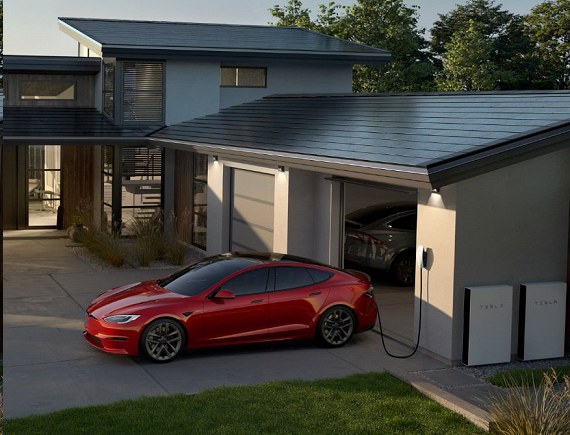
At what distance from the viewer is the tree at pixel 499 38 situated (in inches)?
2232

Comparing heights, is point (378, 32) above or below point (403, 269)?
above

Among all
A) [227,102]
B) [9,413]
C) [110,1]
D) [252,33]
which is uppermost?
[110,1]

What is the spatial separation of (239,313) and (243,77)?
51.6 ft

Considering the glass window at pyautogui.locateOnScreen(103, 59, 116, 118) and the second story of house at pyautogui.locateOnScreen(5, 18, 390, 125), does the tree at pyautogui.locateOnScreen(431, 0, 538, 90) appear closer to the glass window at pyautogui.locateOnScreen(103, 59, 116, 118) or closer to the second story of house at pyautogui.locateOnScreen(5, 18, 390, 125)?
the second story of house at pyautogui.locateOnScreen(5, 18, 390, 125)

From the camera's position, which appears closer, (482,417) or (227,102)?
(482,417)

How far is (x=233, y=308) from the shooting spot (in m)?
12.2

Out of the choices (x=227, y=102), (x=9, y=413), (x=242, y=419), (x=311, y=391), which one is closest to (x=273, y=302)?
(x=311, y=391)

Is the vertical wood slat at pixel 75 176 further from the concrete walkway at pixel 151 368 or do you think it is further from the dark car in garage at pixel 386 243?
the dark car in garage at pixel 386 243

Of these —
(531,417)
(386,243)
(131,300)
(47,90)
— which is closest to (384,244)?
(386,243)

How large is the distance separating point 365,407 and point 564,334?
14.7 ft

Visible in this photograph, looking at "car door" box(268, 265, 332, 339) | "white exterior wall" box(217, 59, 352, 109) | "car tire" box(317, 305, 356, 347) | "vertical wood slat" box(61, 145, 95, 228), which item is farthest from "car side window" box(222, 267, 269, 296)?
"vertical wood slat" box(61, 145, 95, 228)

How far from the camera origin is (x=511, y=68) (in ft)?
189

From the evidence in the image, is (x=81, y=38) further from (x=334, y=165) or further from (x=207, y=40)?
(x=334, y=165)

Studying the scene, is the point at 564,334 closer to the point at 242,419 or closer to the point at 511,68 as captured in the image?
the point at 242,419
